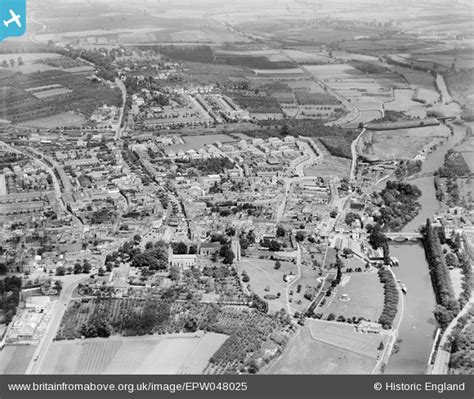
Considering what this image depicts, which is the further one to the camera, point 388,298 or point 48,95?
point 48,95

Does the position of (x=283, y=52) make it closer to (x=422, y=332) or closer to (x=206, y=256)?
(x=206, y=256)

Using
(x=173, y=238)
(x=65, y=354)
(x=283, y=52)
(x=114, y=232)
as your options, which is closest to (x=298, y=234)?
(x=173, y=238)

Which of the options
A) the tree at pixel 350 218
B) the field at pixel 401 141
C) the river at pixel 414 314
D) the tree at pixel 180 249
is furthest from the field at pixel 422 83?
the tree at pixel 180 249

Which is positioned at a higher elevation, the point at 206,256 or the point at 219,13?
the point at 219,13

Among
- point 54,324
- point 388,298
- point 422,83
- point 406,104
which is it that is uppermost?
point 422,83

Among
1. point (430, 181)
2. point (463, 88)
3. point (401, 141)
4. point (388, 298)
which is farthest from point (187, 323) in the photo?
point (463, 88)
